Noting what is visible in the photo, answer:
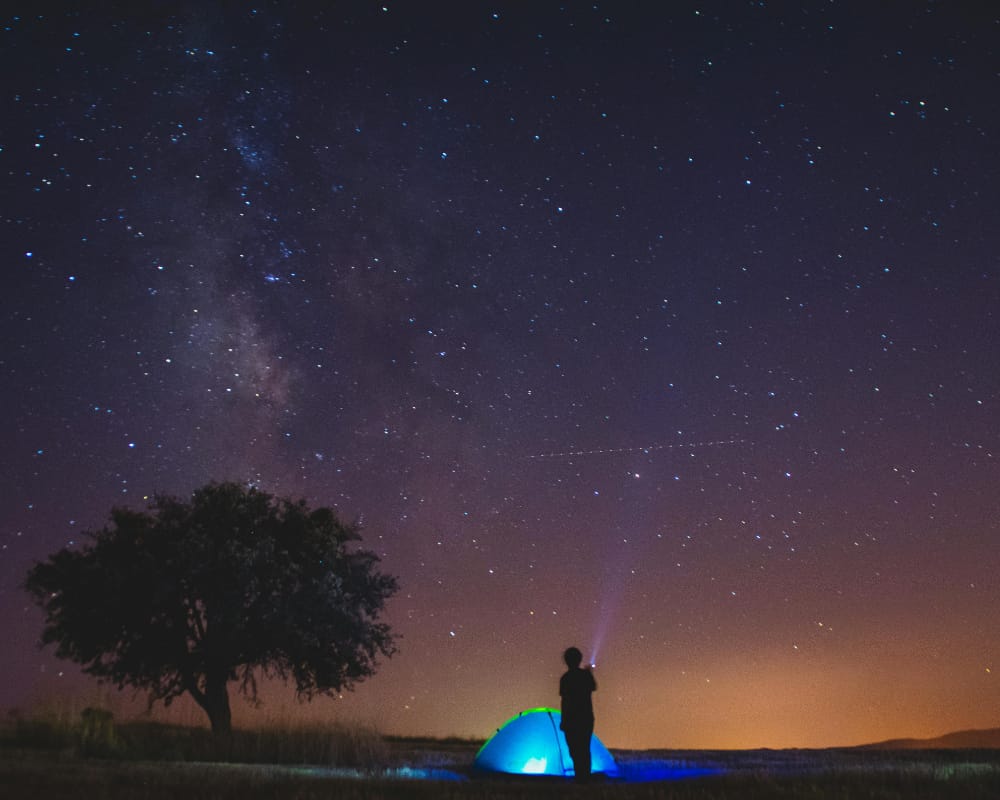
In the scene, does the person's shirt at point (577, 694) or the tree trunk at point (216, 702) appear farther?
the tree trunk at point (216, 702)

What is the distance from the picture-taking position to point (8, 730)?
1962cm

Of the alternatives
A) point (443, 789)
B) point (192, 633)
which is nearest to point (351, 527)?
point (192, 633)

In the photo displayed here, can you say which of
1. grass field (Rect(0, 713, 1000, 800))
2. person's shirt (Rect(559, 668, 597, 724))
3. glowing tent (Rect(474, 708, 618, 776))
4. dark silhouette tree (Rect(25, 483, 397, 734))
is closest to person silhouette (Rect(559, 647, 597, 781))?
person's shirt (Rect(559, 668, 597, 724))

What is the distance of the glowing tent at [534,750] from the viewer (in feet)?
60.1

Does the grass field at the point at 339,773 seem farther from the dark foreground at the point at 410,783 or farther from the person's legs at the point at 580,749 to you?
the person's legs at the point at 580,749

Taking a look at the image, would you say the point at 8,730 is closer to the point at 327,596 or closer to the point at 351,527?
the point at 327,596

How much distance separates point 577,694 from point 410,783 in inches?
128

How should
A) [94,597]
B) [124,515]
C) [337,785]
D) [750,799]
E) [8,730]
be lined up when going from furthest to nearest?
[124,515], [94,597], [8,730], [337,785], [750,799]

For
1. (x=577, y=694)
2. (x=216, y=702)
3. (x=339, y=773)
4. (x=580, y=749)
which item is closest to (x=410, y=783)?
(x=339, y=773)

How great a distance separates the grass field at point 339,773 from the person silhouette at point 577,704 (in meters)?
0.68

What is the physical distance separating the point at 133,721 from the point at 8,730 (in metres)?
3.00

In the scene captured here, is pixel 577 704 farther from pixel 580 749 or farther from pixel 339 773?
pixel 339 773

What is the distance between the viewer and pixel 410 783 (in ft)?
46.4

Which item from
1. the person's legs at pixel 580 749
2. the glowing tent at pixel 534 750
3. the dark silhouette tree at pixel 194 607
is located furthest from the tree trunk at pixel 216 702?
the person's legs at pixel 580 749
